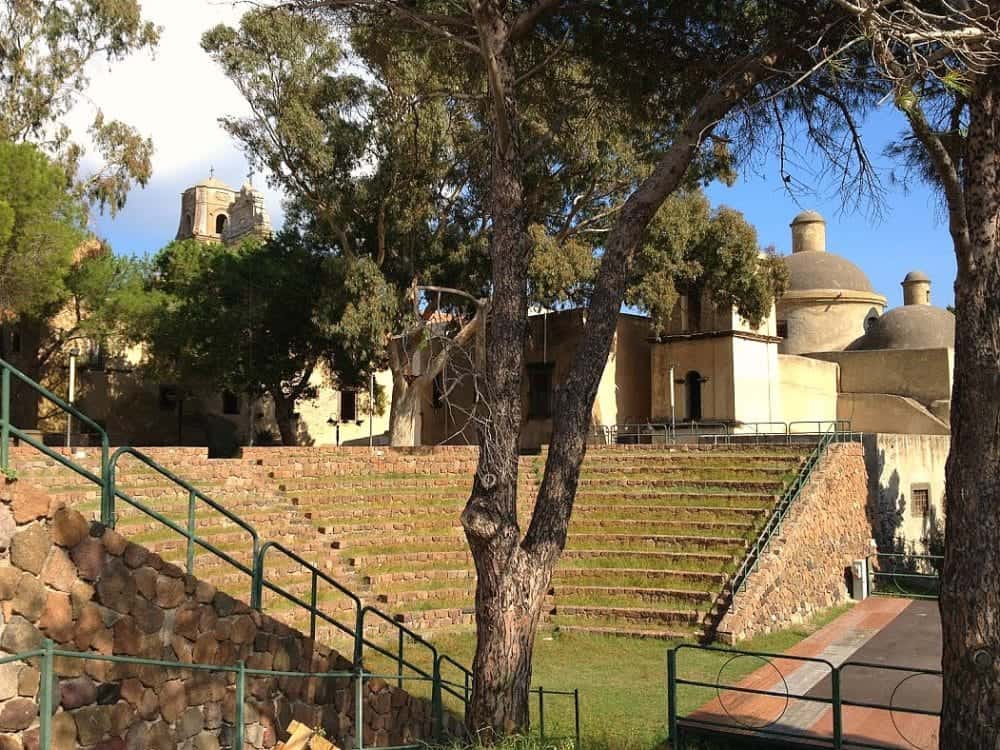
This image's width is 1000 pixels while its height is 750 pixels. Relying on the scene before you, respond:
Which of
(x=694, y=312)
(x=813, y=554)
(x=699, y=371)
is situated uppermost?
(x=694, y=312)

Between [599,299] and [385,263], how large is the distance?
18379 mm

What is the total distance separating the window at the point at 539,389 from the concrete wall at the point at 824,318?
11.3 metres

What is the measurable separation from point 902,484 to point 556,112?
16.1 meters

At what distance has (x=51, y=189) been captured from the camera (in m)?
24.6

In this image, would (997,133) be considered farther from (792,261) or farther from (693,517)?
(792,261)

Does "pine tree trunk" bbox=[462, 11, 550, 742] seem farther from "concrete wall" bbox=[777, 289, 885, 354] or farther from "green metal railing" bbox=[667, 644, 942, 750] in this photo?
"concrete wall" bbox=[777, 289, 885, 354]

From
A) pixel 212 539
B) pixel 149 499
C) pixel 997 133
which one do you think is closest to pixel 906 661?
pixel 997 133

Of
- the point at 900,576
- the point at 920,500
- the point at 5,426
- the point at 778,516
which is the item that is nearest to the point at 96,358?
the point at 778,516

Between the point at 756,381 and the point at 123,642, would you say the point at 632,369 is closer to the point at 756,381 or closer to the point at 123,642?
the point at 756,381

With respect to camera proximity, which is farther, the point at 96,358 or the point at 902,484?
the point at 96,358

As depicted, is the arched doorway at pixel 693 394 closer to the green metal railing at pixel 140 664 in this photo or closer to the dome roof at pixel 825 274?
the dome roof at pixel 825 274

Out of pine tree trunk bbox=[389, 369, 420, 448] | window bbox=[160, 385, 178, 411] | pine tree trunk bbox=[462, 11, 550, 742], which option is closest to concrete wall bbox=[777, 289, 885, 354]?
pine tree trunk bbox=[389, 369, 420, 448]

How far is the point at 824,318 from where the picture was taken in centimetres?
3656

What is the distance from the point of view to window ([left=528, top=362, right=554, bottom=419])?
1240 inches
